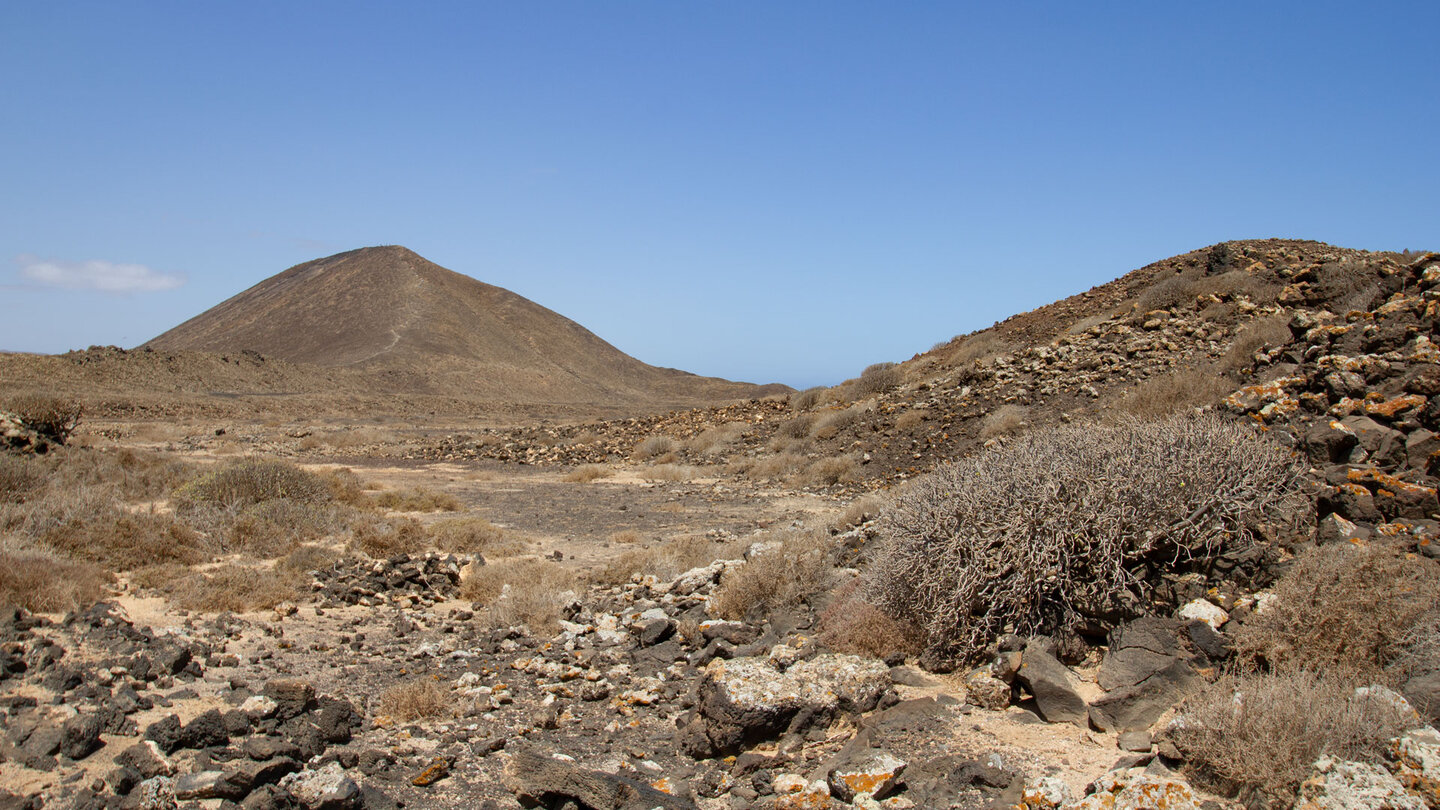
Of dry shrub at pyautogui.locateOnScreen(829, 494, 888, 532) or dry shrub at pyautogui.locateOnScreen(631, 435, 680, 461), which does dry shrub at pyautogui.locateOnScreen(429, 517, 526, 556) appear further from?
dry shrub at pyautogui.locateOnScreen(631, 435, 680, 461)

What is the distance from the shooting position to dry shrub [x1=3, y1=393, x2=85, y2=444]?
41.7 ft

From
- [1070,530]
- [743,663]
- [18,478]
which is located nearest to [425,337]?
[18,478]

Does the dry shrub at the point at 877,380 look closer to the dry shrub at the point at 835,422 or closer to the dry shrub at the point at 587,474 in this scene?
the dry shrub at the point at 835,422

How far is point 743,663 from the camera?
483cm

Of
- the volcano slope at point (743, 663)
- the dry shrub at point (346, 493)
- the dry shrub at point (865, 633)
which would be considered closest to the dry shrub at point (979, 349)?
the volcano slope at point (743, 663)

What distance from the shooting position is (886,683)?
4.48m

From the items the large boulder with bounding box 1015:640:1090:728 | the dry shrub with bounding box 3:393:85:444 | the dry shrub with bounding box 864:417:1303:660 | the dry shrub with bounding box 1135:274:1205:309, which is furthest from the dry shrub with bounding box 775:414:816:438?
the large boulder with bounding box 1015:640:1090:728

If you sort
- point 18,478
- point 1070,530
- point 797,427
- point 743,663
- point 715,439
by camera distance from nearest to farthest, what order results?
point 1070,530 → point 743,663 → point 18,478 → point 797,427 → point 715,439

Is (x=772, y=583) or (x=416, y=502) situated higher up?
(x=416, y=502)

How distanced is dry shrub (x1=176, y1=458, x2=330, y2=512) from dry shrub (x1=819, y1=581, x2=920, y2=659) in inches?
308

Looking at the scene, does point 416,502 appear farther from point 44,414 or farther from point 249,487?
point 44,414

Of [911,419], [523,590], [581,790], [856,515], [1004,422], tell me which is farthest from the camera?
[911,419]

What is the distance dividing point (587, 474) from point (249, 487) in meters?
8.18

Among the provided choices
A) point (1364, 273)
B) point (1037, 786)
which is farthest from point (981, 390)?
point (1037, 786)
